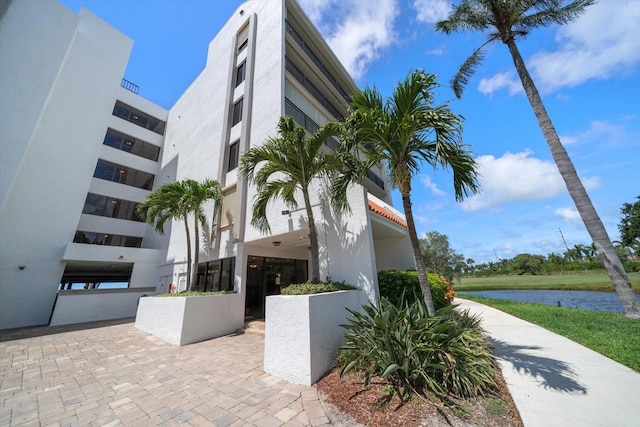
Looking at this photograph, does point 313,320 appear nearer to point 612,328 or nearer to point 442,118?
point 442,118

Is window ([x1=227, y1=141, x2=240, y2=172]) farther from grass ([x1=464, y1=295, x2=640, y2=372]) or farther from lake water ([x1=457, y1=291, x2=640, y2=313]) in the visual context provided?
lake water ([x1=457, y1=291, x2=640, y2=313])

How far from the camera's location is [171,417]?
3375 millimetres

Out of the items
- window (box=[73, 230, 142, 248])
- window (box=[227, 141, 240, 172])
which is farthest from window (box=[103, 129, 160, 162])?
window (box=[227, 141, 240, 172])

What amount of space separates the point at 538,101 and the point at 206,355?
41.6 feet

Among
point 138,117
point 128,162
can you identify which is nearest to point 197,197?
point 128,162

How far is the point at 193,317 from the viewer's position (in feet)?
24.8

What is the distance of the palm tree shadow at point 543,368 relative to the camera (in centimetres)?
352

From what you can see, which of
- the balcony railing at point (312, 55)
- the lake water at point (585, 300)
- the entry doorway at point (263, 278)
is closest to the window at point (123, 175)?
the entry doorway at point (263, 278)

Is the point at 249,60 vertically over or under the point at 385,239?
over

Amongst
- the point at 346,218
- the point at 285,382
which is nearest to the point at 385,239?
the point at 346,218

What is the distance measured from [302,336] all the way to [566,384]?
4259 mm

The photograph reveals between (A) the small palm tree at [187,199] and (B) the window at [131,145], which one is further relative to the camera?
(B) the window at [131,145]

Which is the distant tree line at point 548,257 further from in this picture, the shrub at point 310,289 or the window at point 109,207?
the window at point 109,207

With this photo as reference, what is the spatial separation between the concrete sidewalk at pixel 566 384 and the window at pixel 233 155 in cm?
1176
